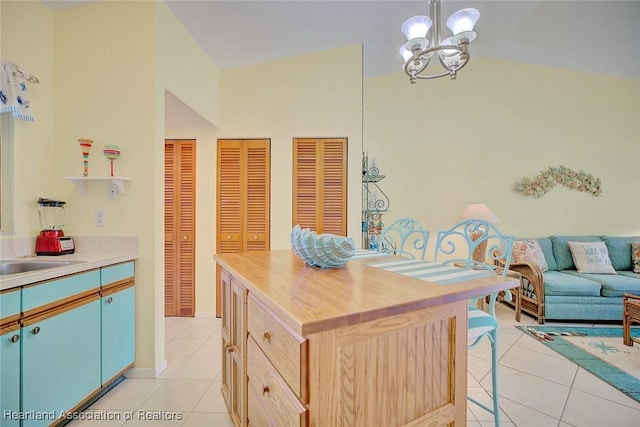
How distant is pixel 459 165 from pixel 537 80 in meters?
1.61

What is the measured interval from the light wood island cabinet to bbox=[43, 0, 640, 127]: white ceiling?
236cm

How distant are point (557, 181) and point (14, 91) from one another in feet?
18.6

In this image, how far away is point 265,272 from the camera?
1197 mm

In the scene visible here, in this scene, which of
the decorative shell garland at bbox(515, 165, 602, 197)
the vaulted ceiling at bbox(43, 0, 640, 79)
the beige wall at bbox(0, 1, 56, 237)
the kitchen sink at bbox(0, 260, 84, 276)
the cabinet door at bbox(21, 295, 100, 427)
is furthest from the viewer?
the decorative shell garland at bbox(515, 165, 602, 197)

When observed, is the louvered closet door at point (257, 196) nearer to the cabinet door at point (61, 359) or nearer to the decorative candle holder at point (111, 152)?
the decorative candle holder at point (111, 152)

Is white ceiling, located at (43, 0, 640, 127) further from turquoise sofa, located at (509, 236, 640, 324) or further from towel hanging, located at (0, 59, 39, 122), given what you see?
turquoise sofa, located at (509, 236, 640, 324)

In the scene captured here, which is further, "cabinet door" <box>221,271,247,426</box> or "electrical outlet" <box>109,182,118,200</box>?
"electrical outlet" <box>109,182,118,200</box>

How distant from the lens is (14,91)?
173 cm

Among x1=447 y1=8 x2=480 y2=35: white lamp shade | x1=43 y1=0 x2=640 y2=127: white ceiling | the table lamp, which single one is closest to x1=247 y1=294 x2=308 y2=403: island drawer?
x1=447 y1=8 x2=480 y2=35: white lamp shade

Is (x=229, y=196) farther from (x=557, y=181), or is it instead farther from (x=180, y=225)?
(x=557, y=181)

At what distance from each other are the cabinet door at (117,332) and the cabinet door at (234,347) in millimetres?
817

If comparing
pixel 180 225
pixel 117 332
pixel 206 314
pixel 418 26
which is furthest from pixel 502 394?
pixel 180 225

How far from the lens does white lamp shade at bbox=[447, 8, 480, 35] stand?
175 cm

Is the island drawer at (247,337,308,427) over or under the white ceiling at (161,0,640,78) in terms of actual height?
under
